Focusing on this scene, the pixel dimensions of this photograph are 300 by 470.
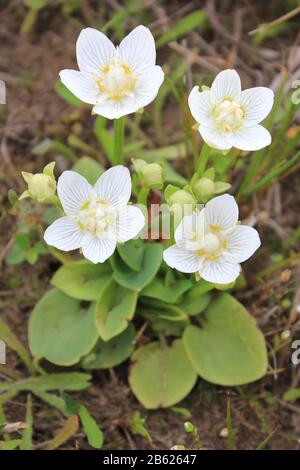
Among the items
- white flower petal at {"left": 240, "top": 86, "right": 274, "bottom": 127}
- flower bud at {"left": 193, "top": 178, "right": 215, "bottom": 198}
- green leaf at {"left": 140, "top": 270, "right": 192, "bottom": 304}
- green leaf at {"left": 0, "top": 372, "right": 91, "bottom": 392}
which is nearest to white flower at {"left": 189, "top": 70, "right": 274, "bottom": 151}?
white flower petal at {"left": 240, "top": 86, "right": 274, "bottom": 127}

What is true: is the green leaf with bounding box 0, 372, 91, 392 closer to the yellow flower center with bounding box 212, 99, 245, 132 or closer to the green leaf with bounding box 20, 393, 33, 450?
the green leaf with bounding box 20, 393, 33, 450

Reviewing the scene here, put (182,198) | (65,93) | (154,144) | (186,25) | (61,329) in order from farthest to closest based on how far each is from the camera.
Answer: (186,25) < (154,144) < (65,93) < (61,329) < (182,198)

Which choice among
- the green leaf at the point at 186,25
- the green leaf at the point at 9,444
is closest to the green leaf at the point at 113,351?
the green leaf at the point at 9,444

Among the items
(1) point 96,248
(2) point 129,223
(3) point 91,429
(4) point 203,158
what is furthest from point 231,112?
(3) point 91,429

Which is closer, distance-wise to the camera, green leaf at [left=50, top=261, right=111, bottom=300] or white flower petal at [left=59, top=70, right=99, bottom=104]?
white flower petal at [left=59, top=70, right=99, bottom=104]

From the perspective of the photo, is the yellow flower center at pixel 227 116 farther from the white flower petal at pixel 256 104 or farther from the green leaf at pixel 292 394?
the green leaf at pixel 292 394

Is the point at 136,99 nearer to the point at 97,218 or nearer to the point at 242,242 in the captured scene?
the point at 97,218
